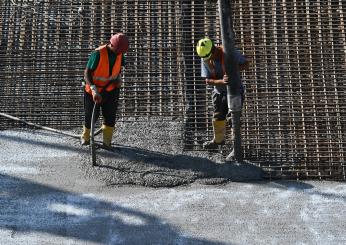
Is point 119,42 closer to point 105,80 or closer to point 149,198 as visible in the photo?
point 105,80

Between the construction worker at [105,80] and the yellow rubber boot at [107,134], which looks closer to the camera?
the construction worker at [105,80]

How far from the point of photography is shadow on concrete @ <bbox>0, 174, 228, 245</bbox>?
241 inches

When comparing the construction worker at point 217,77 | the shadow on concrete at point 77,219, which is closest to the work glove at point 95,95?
the shadow on concrete at point 77,219

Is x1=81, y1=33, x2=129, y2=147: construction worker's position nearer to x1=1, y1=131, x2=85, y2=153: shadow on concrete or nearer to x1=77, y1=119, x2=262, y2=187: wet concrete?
x1=1, y1=131, x2=85, y2=153: shadow on concrete

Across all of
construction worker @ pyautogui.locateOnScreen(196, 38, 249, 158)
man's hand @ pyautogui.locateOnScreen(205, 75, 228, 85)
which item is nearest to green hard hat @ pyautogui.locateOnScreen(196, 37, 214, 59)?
construction worker @ pyautogui.locateOnScreen(196, 38, 249, 158)

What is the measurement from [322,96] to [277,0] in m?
1.98

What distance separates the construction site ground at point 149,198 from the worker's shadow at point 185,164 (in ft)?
0.04

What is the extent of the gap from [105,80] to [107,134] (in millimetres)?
670

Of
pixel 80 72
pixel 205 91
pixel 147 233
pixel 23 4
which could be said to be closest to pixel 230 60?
pixel 205 91

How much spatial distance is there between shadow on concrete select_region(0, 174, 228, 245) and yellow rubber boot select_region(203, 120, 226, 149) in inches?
61.0

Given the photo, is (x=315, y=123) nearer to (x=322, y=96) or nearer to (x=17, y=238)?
(x=322, y=96)

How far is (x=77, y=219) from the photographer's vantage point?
6352 mm

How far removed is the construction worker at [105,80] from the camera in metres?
7.02

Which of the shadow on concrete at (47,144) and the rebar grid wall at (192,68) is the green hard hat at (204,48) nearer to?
the rebar grid wall at (192,68)
